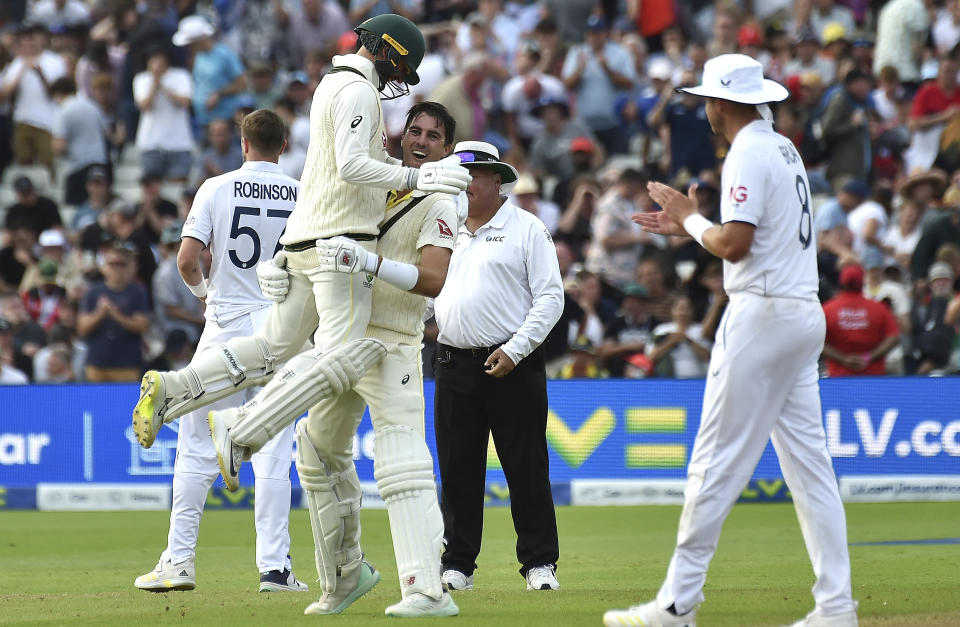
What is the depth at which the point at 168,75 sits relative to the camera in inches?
802

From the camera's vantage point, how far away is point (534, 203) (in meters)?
18.2

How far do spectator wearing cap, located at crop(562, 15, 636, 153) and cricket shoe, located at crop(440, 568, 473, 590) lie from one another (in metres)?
12.5

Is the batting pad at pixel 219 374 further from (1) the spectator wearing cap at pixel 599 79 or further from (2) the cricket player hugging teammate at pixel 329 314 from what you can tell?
(1) the spectator wearing cap at pixel 599 79

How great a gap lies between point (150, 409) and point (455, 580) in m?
2.46

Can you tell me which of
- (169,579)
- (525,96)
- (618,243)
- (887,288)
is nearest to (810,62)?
(525,96)

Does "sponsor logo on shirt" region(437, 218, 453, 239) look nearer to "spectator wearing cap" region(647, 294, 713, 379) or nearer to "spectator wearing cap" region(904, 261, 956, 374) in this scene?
"spectator wearing cap" region(647, 294, 713, 379)

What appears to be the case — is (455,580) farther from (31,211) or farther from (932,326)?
(31,211)

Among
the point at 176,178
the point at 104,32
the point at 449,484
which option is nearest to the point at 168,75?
the point at 176,178

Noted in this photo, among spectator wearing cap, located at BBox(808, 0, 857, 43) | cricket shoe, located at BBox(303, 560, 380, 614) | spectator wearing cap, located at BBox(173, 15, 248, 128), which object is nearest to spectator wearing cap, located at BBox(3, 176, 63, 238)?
spectator wearing cap, located at BBox(173, 15, 248, 128)

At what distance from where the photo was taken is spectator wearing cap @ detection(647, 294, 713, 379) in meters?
15.8

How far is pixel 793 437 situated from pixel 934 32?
15268 millimetres

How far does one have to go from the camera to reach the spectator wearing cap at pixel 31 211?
19.5 meters

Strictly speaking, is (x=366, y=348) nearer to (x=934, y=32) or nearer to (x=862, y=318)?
(x=862, y=318)

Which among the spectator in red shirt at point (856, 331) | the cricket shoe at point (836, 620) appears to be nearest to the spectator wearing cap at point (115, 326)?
the spectator in red shirt at point (856, 331)
